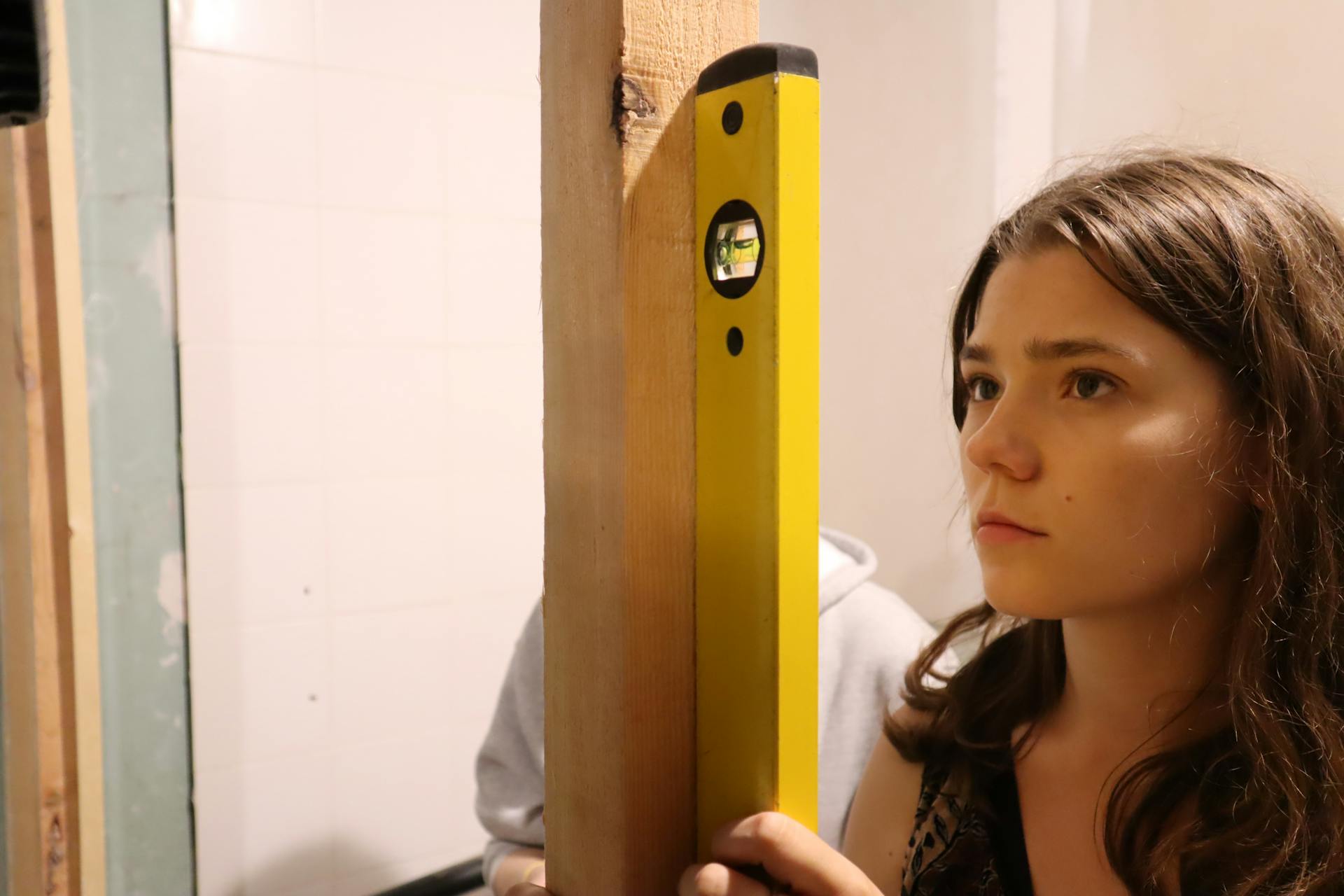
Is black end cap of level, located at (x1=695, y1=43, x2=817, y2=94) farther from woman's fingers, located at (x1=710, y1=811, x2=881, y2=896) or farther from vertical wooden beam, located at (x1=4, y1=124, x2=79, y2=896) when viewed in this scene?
vertical wooden beam, located at (x1=4, y1=124, x2=79, y2=896)

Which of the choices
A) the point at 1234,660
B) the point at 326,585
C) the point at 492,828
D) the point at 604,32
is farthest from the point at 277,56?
the point at 1234,660

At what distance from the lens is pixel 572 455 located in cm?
39

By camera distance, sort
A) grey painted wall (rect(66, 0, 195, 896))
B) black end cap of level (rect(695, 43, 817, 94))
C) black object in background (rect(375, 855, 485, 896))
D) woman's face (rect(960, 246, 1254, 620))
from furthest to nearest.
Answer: black object in background (rect(375, 855, 485, 896))
grey painted wall (rect(66, 0, 195, 896))
woman's face (rect(960, 246, 1254, 620))
black end cap of level (rect(695, 43, 817, 94))

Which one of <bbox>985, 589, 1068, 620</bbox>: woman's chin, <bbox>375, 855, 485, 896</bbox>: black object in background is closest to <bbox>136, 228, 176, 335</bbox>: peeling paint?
<bbox>375, 855, 485, 896</bbox>: black object in background

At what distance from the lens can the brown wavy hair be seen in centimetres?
66

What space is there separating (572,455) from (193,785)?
136 cm

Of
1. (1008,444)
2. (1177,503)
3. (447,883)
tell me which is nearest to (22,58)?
(1008,444)

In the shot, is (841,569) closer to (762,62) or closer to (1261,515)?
(1261,515)

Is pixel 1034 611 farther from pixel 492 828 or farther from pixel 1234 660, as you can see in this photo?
pixel 492 828

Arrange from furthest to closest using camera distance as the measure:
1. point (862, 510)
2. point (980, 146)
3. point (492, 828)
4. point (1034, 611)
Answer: point (862, 510), point (980, 146), point (492, 828), point (1034, 611)

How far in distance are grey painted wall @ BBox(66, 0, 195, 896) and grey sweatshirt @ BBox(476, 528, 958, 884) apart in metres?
0.52

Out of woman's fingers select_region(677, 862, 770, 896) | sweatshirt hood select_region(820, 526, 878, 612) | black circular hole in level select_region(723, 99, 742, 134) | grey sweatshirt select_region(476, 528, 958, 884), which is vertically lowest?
grey sweatshirt select_region(476, 528, 958, 884)

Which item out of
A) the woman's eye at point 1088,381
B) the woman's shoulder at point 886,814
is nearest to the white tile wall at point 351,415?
the woman's shoulder at point 886,814

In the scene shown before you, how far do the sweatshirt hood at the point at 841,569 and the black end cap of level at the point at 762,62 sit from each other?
34.0 inches
